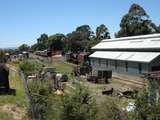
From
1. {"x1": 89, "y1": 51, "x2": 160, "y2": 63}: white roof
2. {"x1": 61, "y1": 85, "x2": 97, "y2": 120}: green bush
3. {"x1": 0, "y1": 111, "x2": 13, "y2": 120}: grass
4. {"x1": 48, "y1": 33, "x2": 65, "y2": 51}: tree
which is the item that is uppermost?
{"x1": 48, "y1": 33, "x2": 65, "y2": 51}: tree

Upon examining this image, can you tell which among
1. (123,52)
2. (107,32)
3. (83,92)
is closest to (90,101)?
(83,92)

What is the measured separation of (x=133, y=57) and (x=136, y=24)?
130 ft

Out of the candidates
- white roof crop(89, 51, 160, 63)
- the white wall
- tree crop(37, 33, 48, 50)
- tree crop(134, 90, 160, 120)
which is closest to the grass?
tree crop(134, 90, 160, 120)

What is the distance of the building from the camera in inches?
1877

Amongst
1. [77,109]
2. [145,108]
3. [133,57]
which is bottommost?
[77,109]

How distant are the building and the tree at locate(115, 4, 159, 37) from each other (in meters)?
22.7

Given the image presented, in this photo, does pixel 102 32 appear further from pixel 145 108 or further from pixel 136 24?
pixel 145 108

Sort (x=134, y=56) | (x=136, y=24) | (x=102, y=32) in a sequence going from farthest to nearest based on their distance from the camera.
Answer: (x=102, y=32), (x=136, y=24), (x=134, y=56)

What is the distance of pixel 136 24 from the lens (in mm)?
91250

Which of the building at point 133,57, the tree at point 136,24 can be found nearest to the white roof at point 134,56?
the building at point 133,57

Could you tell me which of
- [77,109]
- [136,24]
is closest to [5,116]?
[77,109]

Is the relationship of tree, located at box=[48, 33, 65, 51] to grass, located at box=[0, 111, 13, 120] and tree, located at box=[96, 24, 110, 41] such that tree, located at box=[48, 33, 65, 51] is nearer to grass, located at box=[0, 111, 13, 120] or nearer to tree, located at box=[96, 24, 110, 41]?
tree, located at box=[96, 24, 110, 41]

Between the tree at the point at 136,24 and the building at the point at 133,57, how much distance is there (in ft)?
74.4

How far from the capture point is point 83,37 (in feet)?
420
